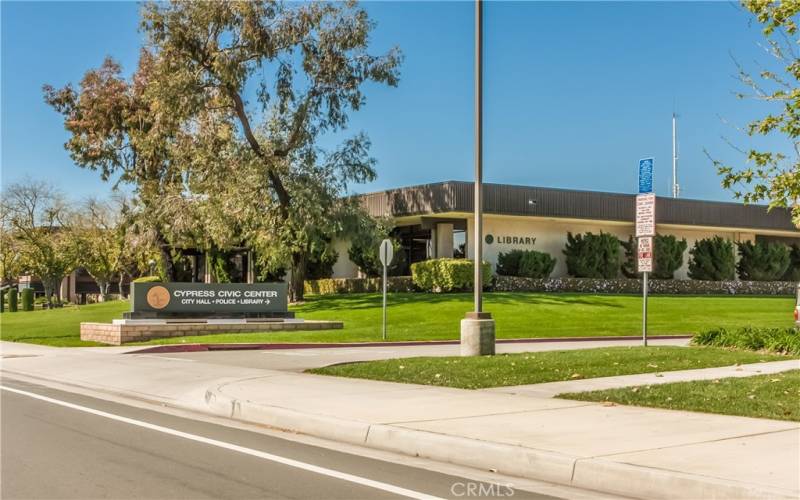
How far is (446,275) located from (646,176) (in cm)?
2144

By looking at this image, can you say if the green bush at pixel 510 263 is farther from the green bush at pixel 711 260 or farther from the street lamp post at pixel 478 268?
the street lamp post at pixel 478 268

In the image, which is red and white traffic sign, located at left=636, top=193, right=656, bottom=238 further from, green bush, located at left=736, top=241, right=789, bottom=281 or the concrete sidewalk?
green bush, located at left=736, top=241, right=789, bottom=281

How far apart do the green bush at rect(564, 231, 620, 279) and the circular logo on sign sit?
2266cm

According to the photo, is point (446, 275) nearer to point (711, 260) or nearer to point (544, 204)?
point (544, 204)

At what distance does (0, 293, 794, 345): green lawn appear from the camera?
27.8 m

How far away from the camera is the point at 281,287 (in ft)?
98.2

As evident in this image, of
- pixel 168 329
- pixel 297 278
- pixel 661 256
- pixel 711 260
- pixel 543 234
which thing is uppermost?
pixel 543 234

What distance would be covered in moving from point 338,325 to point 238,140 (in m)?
13.6

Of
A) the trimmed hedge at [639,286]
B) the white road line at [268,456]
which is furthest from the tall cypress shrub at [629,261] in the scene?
the white road line at [268,456]

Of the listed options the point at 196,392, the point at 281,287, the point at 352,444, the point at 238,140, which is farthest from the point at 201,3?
the point at 352,444

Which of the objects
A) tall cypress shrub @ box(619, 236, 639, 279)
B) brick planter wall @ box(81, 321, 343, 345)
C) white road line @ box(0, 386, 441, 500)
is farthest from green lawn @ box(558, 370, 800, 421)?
tall cypress shrub @ box(619, 236, 639, 279)

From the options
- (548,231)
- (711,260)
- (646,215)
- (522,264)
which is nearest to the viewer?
(646,215)

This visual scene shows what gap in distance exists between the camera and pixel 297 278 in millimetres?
41531

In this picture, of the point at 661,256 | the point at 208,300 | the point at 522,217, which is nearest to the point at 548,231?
the point at 522,217
